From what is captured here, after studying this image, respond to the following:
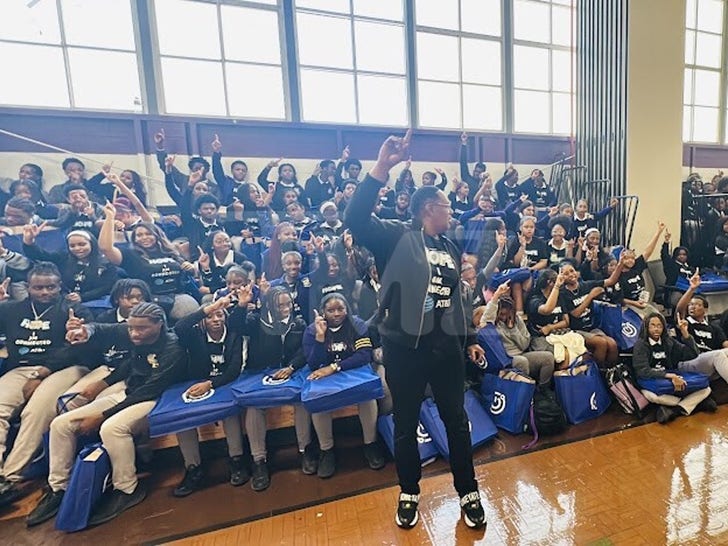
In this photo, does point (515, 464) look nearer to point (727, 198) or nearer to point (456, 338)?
point (456, 338)

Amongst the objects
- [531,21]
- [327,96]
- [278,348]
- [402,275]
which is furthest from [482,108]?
[402,275]

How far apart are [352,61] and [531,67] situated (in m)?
3.42

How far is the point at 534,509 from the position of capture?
1910 mm

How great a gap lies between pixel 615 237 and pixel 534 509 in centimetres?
412

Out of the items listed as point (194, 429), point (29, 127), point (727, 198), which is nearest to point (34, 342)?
point (194, 429)

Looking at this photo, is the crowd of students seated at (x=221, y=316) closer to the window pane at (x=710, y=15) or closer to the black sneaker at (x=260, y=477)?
the black sneaker at (x=260, y=477)

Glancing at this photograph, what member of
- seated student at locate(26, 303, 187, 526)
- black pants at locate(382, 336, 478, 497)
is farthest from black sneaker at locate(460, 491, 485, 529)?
seated student at locate(26, 303, 187, 526)

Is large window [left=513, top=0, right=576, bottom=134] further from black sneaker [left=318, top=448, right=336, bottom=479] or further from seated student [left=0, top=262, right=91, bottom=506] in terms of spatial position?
seated student [left=0, top=262, right=91, bottom=506]

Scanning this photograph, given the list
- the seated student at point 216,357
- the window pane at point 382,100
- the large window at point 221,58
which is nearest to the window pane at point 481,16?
the window pane at point 382,100

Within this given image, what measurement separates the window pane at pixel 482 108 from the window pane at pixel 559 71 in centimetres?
124

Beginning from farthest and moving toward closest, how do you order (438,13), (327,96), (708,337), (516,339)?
(438,13), (327,96), (708,337), (516,339)

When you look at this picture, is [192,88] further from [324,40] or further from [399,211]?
[399,211]

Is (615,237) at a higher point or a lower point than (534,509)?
higher

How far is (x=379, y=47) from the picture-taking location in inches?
258
